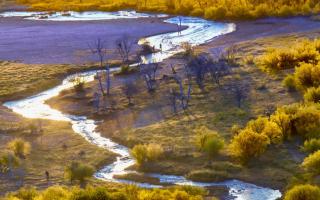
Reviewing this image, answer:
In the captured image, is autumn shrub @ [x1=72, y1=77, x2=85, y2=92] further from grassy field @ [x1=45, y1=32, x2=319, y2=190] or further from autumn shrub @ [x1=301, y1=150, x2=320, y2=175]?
autumn shrub @ [x1=301, y1=150, x2=320, y2=175]

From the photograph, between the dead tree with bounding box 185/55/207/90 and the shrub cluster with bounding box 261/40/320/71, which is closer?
the dead tree with bounding box 185/55/207/90

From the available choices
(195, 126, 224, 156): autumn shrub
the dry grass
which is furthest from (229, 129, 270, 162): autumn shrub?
the dry grass

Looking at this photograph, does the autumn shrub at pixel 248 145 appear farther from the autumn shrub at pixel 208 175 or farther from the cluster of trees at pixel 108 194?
the cluster of trees at pixel 108 194

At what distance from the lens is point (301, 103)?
36.5 meters

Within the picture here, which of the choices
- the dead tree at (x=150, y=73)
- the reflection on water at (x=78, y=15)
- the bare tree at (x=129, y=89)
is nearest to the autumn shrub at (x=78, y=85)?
the bare tree at (x=129, y=89)

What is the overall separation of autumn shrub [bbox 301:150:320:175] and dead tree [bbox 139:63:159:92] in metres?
16.6

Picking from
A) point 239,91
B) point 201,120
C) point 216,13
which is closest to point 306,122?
point 201,120

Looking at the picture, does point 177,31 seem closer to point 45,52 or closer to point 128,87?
point 45,52

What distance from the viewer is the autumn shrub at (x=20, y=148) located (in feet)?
106

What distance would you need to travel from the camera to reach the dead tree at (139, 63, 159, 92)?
44.1 meters

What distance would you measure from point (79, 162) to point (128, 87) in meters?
12.7

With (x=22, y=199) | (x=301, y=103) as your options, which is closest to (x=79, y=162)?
(x=22, y=199)

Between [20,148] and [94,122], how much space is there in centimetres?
682

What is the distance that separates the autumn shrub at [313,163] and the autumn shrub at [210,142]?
4128 mm
